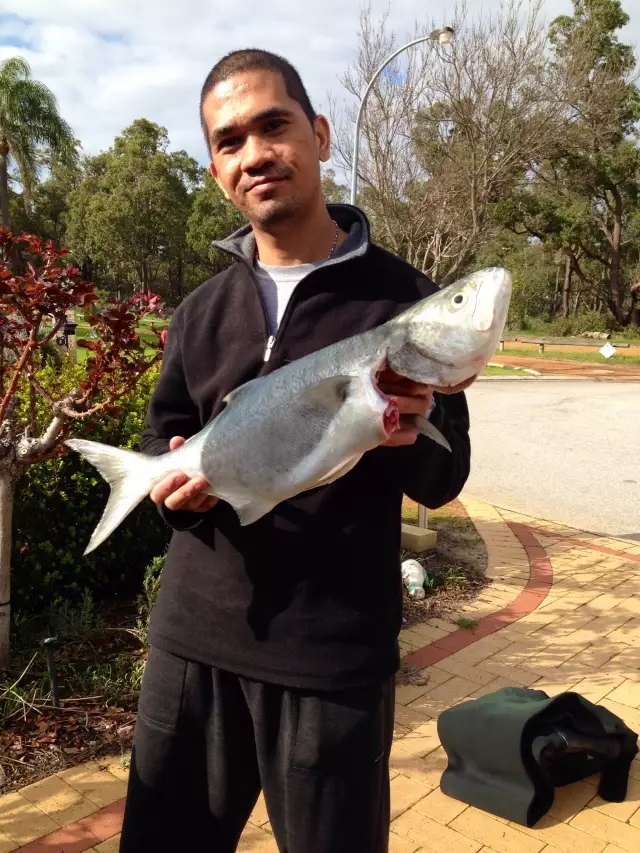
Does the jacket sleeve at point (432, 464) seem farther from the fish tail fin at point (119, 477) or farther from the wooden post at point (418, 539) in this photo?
the wooden post at point (418, 539)

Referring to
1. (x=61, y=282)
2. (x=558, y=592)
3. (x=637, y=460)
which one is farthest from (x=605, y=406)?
(x=61, y=282)

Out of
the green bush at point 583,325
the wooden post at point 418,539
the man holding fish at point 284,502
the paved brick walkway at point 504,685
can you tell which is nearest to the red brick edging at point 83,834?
the paved brick walkway at point 504,685

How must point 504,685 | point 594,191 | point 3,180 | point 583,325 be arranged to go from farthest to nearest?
point 583,325, point 594,191, point 3,180, point 504,685

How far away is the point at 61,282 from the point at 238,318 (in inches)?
59.0

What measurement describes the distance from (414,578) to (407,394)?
13.2ft

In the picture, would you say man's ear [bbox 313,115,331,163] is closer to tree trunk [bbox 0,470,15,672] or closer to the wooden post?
tree trunk [bbox 0,470,15,672]

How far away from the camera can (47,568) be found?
166 inches

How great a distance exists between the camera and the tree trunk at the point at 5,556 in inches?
138

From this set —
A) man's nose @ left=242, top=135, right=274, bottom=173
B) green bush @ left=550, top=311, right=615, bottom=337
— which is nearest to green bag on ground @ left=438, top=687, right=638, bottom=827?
man's nose @ left=242, top=135, right=274, bottom=173

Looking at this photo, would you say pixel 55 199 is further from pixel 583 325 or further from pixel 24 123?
pixel 583 325

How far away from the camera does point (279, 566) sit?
181 centimetres

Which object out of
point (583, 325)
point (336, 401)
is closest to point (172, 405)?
point (336, 401)

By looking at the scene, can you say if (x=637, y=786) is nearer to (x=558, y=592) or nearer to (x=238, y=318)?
(x=558, y=592)

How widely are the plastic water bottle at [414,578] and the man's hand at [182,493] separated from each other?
3763 millimetres
